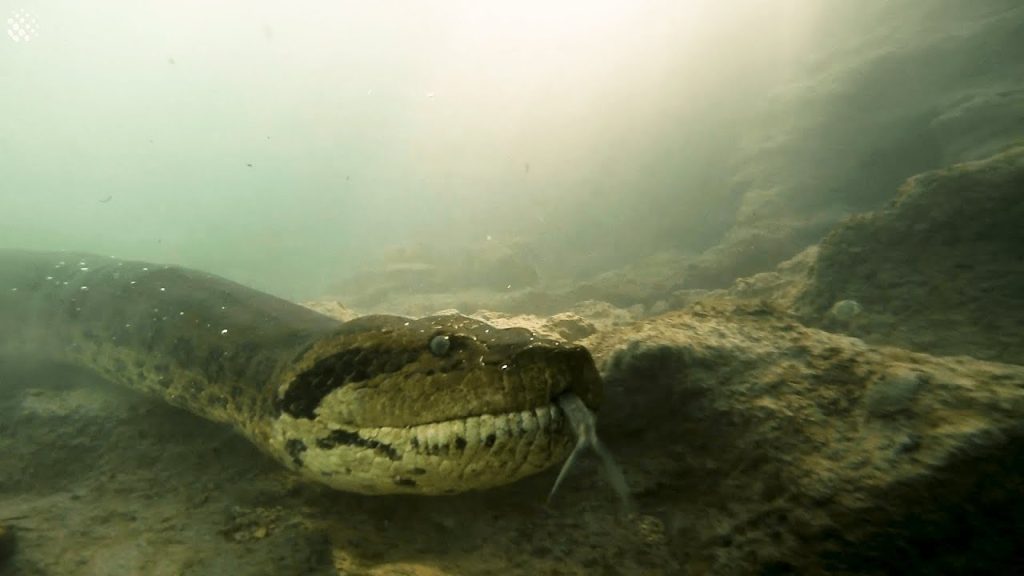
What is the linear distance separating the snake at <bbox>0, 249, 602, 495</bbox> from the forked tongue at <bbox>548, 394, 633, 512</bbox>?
2cm

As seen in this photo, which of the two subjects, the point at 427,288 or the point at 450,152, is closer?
the point at 427,288

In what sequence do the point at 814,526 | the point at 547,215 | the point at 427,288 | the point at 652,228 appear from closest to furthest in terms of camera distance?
the point at 814,526 < the point at 427,288 < the point at 652,228 < the point at 547,215

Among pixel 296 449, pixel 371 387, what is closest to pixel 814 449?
pixel 371 387

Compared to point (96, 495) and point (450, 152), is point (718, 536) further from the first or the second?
point (450, 152)

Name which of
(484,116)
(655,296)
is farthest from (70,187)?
(655,296)

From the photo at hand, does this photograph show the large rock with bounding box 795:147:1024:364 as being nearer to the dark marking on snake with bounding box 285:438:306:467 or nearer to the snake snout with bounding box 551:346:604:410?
the snake snout with bounding box 551:346:604:410

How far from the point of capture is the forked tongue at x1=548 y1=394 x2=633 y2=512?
1.96 metres

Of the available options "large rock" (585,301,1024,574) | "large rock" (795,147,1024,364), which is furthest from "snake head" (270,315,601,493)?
"large rock" (795,147,1024,364)

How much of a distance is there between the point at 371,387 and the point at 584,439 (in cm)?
120

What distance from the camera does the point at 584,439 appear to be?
2039 millimetres

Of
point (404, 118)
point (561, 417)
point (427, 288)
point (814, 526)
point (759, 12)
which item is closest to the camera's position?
point (814, 526)

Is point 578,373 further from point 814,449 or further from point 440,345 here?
point 814,449

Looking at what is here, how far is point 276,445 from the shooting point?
2.99 metres

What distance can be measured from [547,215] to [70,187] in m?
162
